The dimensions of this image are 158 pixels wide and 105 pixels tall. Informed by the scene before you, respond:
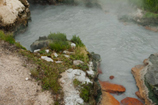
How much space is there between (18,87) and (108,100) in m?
4.34

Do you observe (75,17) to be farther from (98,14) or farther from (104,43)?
(104,43)

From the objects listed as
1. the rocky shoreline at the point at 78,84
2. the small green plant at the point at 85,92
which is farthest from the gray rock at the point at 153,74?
the small green plant at the point at 85,92

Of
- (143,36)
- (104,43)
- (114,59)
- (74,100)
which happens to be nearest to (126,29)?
(143,36)

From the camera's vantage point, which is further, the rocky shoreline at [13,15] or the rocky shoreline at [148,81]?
the rocky shoreline at [13,15]

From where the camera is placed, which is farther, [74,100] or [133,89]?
[133,89]

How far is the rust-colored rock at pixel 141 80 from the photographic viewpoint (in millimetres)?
A: 8164

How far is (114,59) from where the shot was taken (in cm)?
1128

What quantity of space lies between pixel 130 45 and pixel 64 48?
5.84 meters

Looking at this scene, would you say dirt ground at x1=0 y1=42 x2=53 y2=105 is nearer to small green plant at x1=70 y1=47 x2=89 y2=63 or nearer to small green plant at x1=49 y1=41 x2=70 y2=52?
small green plant at x1=49 y1=41 x2=70 y2=52

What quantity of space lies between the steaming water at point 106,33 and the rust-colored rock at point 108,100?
511mm

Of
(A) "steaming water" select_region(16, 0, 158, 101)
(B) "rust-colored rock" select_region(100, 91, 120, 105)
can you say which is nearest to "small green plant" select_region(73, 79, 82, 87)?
(B) "rust-colored rock" select_region(100, 91, 120, 105)

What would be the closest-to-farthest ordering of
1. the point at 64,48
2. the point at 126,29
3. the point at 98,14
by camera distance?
1. the point at 64,48
2. the point at 126,29
3. the point at 98,14

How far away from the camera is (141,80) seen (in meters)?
9.02

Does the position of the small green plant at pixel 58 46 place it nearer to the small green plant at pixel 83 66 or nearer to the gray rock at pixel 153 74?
the small green plant at pixel 83 66
